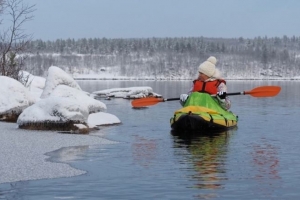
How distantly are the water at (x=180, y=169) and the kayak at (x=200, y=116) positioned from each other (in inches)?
21.1

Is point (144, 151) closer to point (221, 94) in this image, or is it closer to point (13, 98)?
point (221, 94)

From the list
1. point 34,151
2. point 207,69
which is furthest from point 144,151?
point 207,69

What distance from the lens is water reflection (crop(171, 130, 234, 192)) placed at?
12.5 meters

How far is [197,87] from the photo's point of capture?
23.0 m

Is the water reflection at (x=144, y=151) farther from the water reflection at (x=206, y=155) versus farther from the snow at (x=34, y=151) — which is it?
the snow at (x=34, y=151)

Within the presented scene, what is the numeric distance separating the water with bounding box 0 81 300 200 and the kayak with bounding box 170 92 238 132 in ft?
1.76

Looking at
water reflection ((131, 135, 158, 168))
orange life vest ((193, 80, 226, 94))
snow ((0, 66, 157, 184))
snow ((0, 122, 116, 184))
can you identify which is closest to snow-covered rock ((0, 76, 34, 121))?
snow ((0, 66, 157, 184))

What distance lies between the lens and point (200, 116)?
863 inches

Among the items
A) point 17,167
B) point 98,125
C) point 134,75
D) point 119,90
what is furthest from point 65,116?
point 134,75

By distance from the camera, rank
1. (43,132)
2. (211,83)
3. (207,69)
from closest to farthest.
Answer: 1. (43,132)
2. (211,83)
3. (207,69)

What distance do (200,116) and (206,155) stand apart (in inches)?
224

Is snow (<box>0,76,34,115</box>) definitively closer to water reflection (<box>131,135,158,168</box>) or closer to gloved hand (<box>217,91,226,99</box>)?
water reflection (<box>131,135,158,168</box>)

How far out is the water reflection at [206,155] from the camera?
12.5 meters

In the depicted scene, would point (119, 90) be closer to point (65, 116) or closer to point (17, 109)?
point (17, 109)
